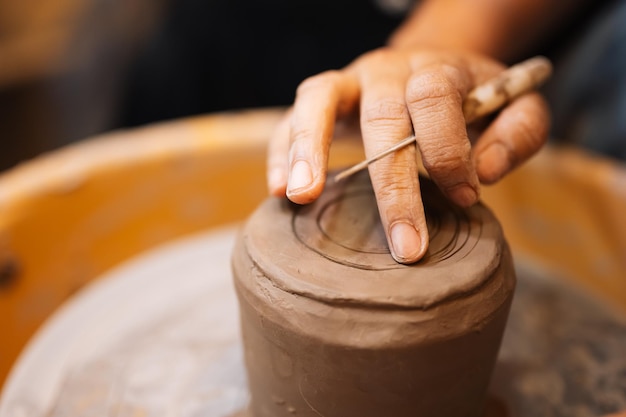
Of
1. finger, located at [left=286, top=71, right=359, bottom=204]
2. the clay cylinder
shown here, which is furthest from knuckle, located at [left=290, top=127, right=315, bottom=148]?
the clay cylinder

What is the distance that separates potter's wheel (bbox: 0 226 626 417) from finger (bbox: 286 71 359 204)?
407mm

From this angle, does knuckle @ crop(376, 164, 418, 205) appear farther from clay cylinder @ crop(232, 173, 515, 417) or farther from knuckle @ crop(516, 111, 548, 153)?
knuckle @ crop(516, 111, 548, 153)

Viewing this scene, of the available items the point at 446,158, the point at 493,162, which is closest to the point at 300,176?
the point at 446,158

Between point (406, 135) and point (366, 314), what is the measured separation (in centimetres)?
24

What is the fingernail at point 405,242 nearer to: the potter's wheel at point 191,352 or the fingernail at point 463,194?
the fingernail at point 463,194

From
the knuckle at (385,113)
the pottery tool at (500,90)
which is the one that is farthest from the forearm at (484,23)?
the knuckle at (385,113)

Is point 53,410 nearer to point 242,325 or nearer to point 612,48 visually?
point 242,325

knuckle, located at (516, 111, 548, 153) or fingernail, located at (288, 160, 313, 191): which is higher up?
fingernail, located at (288, 160, 313, 191)

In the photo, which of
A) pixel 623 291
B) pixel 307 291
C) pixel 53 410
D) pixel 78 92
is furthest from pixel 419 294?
pixel 78 92

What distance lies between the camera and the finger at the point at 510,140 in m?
0.91

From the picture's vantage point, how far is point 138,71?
2.27 metres

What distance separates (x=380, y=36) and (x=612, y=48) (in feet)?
2.75

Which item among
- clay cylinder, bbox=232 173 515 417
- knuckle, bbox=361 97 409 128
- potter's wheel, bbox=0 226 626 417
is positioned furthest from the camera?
potter's wheel, bbox=0 226 626 417

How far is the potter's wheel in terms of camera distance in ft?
3.35
